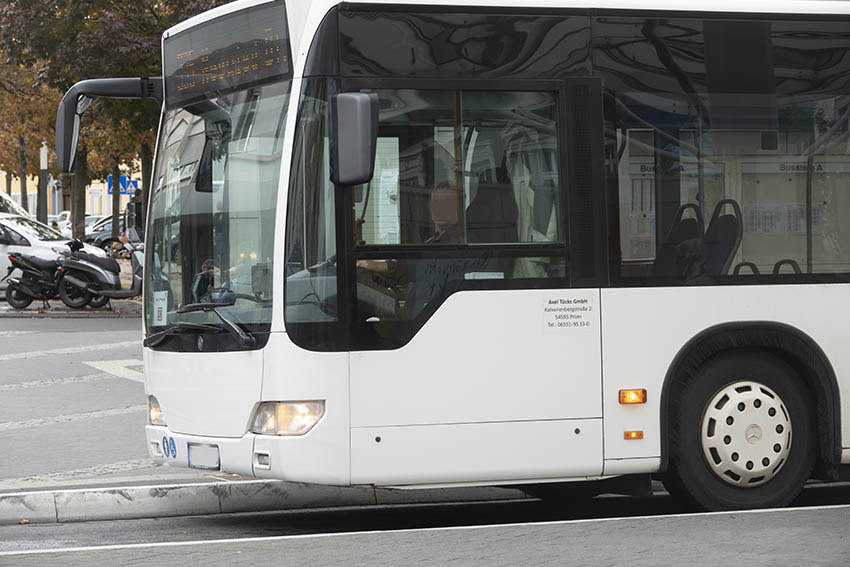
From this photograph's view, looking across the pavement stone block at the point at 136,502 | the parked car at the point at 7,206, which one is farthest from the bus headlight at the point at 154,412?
the parked car at the point at 7,206

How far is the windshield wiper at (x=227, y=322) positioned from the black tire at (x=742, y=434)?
7.56 feet

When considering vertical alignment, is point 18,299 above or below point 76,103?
below

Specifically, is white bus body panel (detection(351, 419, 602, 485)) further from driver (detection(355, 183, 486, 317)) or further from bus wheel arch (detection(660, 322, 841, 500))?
driver (detection(355, 183, 486, 317))

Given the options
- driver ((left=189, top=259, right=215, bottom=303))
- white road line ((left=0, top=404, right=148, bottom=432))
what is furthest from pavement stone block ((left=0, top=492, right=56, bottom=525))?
white road line ((left=0, top=404, right=148, bottom=432))

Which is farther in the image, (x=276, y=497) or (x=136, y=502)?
(x=276, y=497)

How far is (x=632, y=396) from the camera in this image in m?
7.74

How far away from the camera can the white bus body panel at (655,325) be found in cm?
770

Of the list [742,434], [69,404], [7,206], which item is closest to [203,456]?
[742,434]

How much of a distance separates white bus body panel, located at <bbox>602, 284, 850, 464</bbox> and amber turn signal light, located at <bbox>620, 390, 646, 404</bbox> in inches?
1.1

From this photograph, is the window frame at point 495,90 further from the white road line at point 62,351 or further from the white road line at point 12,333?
the white road line at point 12,333

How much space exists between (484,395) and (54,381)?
848cm

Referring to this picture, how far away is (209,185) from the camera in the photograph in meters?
7.79

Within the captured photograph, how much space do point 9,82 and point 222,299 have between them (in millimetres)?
30424

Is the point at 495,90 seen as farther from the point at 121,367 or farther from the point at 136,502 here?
the point at 121,367
